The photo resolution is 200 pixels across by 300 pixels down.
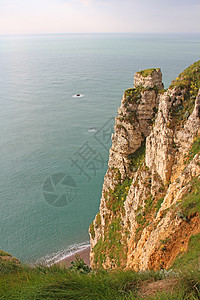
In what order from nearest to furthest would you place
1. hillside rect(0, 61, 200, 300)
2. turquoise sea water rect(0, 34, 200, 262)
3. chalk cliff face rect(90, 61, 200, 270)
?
1. hillside rect(0, 61, 200, 300)
2. chalk cliff face rect(90, 61, 200, 270)
3. turquoise sea water rect(0, 34, 200, 262)

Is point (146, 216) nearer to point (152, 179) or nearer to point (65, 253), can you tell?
point (152, 179)

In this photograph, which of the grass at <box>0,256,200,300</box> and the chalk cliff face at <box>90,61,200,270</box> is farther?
the chalk cliff face at <box>90,61,200,270</box>

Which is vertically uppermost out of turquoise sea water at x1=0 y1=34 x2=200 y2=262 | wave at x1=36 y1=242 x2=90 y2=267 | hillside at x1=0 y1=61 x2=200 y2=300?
hillside at x1=0 y1=61 x2=200 y2=300

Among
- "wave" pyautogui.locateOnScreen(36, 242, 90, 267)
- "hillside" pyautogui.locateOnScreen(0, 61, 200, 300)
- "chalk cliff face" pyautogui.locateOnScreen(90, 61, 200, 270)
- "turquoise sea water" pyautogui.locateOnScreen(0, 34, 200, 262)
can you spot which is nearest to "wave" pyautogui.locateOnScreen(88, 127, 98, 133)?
"turquoise sea water" pyautogui.locateOnScreen(0, 34, 200, 262)

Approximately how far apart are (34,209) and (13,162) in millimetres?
16534

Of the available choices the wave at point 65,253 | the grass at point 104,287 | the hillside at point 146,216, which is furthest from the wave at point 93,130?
the grass at point 104,287

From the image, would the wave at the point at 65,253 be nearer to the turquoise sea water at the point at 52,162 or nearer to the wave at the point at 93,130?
the turquoise sea water at the point at 52,162

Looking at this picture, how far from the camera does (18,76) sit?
426 feet

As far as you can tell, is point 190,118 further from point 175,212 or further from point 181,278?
point 181,278

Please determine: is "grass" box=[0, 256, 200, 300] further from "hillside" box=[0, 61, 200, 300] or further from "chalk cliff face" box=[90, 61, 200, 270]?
"chalk cliff face" box=[90, 61, 200, 270]

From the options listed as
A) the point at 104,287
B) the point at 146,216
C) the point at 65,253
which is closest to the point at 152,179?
the point at 146,216

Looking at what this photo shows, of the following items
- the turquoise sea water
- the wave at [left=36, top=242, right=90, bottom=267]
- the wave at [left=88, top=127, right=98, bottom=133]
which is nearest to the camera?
the wave at [left=36, top=242, right=90, bottom=267]

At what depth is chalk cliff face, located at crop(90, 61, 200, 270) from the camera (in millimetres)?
14930

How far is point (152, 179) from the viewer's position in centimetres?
2150
